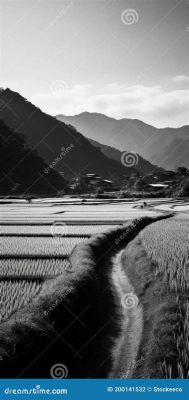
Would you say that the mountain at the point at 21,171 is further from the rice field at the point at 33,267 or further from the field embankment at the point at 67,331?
the field embankment at the point at 67,331

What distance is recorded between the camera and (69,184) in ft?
250

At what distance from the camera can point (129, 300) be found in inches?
351

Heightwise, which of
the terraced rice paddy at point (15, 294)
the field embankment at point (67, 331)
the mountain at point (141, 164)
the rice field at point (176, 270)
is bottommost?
the terraced rice paddy at point (15, 294)

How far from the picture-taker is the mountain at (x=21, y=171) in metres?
67.2

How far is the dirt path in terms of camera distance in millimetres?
5992

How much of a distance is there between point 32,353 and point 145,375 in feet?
5.06

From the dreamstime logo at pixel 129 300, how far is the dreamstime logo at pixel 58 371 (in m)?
3.21

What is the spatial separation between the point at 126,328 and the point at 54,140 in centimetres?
9874

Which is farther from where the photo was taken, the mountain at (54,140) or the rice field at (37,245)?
the mountain at (54,140)
